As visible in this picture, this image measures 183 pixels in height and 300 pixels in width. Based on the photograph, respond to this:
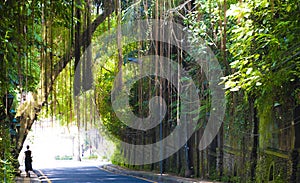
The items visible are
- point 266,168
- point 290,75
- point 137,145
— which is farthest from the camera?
point 137,145

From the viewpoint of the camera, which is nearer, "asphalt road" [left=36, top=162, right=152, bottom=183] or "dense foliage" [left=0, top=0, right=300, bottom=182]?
"dense foliage" [left=0, top=0, right=300, bottom=182]

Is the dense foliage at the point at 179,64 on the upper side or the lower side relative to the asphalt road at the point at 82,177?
upper

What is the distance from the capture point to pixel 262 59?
10711mm

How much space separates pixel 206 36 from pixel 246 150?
4.18 m

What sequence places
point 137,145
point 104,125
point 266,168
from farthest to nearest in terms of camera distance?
point 104,125, point 137,145, point 266,168

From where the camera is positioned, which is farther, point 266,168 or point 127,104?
point 127,104

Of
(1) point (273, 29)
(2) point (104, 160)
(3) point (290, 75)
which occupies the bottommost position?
(2) point (104, 160)

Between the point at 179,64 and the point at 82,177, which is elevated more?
the point at 179,64

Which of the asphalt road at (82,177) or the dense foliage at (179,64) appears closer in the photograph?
the dense foliage at (179,64)

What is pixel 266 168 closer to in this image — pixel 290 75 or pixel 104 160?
pixel 290 75

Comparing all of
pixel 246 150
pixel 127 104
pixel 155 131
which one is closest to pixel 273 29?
pixel 246 150

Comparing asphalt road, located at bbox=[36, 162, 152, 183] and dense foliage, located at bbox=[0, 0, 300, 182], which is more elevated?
dense foliage, located at bbox=[0, 0, 300, 182]

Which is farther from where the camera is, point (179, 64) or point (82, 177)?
point (82, 177)

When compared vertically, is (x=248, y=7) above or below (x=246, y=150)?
Result: above
